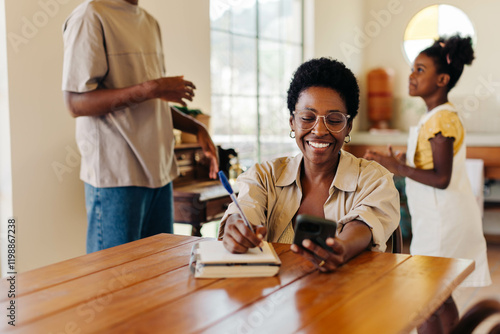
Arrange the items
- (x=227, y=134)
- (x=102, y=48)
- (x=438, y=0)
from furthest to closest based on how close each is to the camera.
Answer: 1. (x=438, y=0)
2. (x=227, y=134)
3. (x=102, y=48)

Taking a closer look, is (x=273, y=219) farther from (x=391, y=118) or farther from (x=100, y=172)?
(x=391, y=118)

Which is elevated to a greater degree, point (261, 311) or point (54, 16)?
point (54, 16)

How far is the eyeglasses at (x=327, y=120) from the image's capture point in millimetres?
1662

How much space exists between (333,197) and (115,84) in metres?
0.97

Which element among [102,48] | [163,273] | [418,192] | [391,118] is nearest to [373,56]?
[391,118]

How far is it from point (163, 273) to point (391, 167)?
140 centimetres

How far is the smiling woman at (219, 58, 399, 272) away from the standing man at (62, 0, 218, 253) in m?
0.53

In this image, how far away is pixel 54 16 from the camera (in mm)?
2588

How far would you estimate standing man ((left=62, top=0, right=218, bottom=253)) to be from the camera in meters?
2.00

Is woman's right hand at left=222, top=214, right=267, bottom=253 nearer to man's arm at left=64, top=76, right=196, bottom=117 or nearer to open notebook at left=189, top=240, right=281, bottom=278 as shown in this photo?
open notebook at left=189, top=240, right=281, bottom=278

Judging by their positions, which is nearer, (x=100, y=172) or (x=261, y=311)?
(x=261, y=311)

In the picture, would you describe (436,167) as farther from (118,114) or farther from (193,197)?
→ (118,114)

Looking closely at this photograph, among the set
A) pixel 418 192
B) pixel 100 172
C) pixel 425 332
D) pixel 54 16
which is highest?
pixel 54 16

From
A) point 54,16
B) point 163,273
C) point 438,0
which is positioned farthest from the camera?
point 438,0
